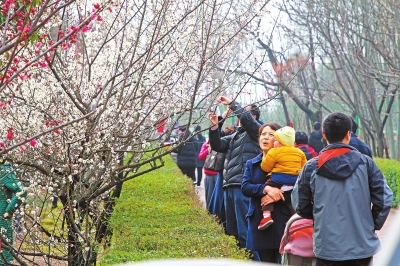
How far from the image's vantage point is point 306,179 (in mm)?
5059

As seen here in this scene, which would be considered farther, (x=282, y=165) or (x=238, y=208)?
(x=238, y=208)

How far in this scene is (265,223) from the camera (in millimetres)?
6375

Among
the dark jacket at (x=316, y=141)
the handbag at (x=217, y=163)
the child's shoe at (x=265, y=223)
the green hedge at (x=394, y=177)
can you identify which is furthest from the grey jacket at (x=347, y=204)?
the dark jacket at (x=316, y=141)

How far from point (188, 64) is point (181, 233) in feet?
5.24

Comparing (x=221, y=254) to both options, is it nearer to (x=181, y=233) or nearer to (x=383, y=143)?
(x=181, y=233)

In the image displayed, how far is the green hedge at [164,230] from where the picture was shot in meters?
5.55

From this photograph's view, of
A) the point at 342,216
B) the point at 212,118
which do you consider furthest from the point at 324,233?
the point at 212,118

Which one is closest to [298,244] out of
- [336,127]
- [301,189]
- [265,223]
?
[301,189]

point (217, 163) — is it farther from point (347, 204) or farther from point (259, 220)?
point (347, 204)

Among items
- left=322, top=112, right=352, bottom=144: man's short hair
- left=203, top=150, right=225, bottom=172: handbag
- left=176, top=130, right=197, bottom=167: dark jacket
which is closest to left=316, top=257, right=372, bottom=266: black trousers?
left=322, top=112, right=352, bottom=144: man's short hair

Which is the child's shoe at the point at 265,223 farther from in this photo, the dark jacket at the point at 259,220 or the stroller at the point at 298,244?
the stroller at the point at 298,244

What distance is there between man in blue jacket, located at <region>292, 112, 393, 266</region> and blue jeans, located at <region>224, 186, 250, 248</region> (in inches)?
119

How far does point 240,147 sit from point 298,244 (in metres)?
3.07

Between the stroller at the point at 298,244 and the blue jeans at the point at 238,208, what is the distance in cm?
264
